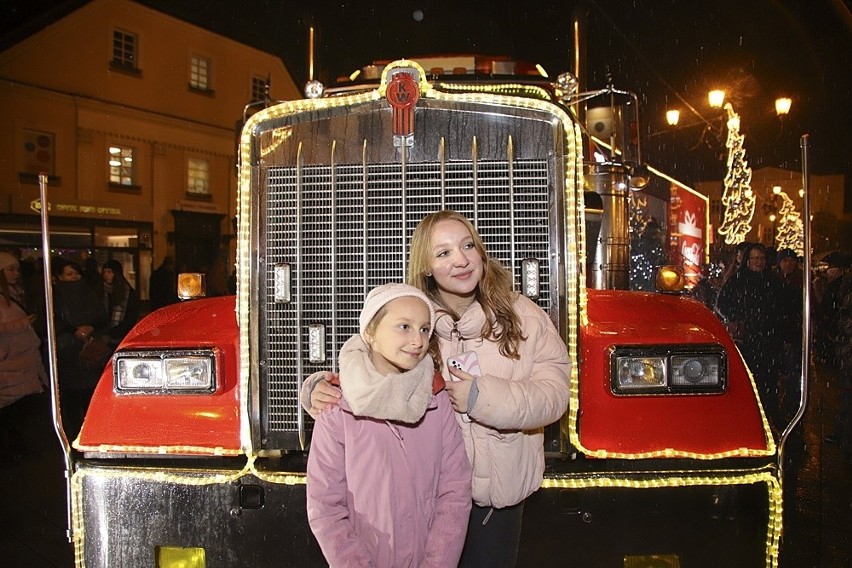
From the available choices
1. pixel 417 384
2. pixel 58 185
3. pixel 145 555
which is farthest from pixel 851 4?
pixel 58 185

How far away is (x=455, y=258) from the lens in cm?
272

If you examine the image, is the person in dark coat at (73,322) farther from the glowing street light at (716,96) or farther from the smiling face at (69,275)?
the glowing street light at (716,96)

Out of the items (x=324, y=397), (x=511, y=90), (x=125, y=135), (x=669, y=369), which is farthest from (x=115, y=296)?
(x=125, y=135)

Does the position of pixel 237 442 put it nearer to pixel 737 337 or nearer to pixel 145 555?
pixel 145 555

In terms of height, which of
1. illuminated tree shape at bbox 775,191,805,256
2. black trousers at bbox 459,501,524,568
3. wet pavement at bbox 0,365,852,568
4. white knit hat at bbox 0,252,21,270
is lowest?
wet pavement at bbox 0,365,852,568

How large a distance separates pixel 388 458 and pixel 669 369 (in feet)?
4.83

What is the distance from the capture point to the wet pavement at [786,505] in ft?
15.5

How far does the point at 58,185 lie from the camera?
22.0m

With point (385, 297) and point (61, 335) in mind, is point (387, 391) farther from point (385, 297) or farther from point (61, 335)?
point (61, 335)

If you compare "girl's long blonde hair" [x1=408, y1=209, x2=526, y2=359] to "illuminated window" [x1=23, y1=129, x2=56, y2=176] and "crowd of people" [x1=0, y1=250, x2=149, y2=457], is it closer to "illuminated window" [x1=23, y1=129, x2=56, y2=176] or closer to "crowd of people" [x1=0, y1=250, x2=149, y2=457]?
"crowd of people" [x1=0, y1=250, x2=149, y2=457]

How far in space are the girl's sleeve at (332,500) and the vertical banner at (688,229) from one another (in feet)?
30.3

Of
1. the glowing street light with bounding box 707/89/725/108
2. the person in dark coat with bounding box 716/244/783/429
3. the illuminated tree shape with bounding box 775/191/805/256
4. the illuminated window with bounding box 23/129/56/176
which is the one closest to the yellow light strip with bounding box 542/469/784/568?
the person in dark coat with bounding box 716/244/783/429

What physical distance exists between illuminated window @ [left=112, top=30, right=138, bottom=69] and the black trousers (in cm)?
2414

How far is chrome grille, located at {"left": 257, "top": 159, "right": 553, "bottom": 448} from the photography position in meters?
3.38
